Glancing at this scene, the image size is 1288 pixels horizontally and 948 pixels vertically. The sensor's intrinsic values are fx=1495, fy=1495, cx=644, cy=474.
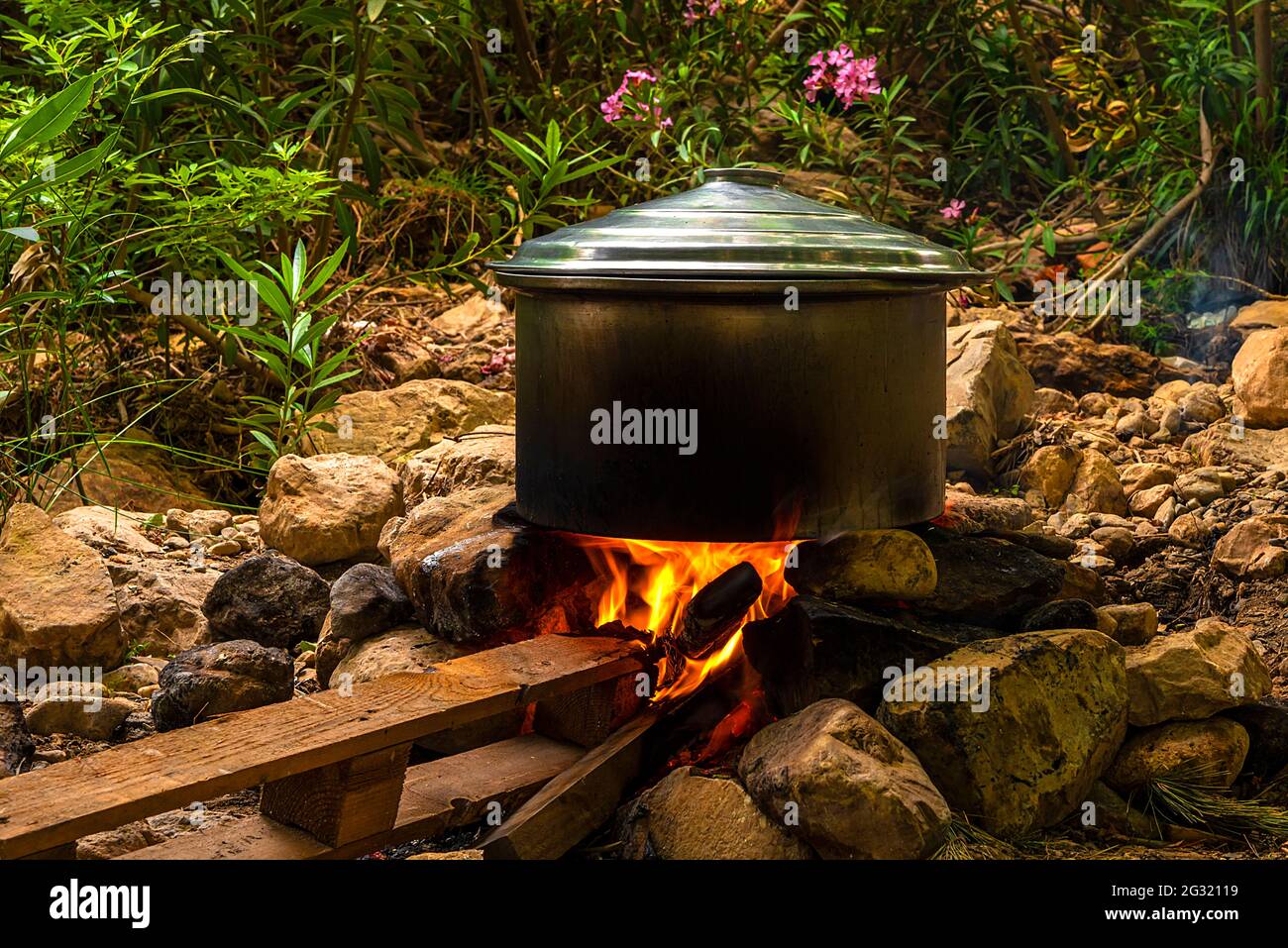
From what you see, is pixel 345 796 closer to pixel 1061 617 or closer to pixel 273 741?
pixel 273 741

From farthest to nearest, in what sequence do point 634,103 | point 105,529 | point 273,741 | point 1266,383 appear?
1. point 634,103
2. point 1266,383
3. point 105,529
4. point 273,741

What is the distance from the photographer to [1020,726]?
2.96 m

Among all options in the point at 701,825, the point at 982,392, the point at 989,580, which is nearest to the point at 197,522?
the point at 701,825

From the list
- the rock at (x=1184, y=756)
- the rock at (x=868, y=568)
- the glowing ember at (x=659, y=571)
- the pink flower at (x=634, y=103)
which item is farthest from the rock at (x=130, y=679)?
the pink flower at (x=634, y=103)

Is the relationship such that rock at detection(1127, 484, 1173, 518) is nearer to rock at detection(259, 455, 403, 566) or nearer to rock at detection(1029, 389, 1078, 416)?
rock at detection(1029, 389, 1078, 416)

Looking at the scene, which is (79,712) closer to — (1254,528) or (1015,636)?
(1015,636)

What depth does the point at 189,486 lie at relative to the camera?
514 cm

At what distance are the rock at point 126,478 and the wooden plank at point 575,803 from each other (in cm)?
210

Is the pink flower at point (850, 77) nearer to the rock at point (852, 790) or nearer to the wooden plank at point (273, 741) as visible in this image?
the wooden plank at point (273, 741)

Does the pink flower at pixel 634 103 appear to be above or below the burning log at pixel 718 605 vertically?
above

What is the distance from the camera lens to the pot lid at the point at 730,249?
3.10 metres

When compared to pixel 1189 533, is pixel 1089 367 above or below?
above

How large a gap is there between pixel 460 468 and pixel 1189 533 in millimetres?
2168

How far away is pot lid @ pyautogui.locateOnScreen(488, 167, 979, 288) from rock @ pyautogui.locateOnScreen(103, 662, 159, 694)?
1323mm
